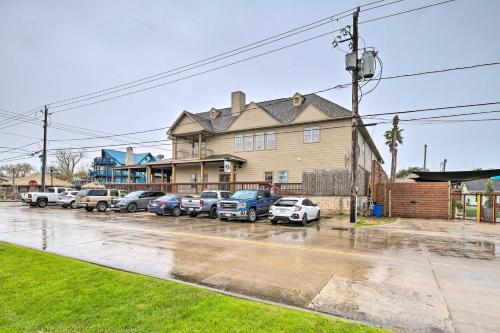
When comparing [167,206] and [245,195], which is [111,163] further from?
[245,195]

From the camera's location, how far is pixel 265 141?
29.2 m

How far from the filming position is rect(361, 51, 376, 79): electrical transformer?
1628 cm

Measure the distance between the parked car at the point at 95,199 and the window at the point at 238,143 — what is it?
12.5m

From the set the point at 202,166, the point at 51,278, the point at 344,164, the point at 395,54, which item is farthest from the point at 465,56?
the point at 202,166

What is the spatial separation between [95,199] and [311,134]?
62.5 feet

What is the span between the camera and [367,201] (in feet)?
69.2

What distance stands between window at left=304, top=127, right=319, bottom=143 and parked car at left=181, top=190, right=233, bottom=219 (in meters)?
10.8

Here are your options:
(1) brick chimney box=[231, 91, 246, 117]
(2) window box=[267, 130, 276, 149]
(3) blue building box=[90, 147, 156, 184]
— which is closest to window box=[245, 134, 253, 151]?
(2) window box=[267, 130, 276, 149]

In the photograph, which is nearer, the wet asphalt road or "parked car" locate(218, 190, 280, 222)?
the wet asphalt road

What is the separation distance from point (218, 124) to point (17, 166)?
85166mm

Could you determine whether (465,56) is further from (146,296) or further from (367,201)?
(146,296)

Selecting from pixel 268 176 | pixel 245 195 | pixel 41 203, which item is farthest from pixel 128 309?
pixel 41 203

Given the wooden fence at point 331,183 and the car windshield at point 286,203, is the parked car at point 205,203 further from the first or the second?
the wooden fence at point 331,183

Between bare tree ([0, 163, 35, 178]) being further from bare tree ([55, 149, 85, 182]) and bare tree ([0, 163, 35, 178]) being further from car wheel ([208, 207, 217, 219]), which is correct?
car wheel ([208, 207, 217, 219])
